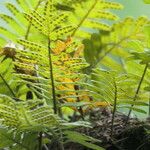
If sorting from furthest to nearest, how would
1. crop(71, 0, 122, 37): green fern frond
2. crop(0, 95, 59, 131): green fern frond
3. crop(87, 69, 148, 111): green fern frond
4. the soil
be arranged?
1. crop(71, 0, 122, 37): green fern frond
2. the soil
3. crop(87, 69, 148, 111): green fern frond
4. crop(0, 95, 59, 131): green fern frond

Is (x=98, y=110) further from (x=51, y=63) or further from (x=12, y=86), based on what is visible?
(x=51, y=63)

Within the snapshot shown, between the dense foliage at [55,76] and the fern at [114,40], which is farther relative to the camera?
the fern at [114,40]

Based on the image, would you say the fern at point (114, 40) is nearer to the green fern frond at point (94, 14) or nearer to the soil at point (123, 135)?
the green fern frond at point (94, 14)

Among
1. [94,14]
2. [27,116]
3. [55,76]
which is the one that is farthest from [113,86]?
[94,14]

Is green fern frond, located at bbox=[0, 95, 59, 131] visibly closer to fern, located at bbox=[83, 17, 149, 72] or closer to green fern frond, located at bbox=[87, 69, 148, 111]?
green fern frond, located at bbox=[87, 69, 148, 111]

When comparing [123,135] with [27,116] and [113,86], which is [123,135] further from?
[27,116]

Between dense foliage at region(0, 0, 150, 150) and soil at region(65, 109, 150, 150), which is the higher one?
dense foliage at region(0, 0, 150, 150)

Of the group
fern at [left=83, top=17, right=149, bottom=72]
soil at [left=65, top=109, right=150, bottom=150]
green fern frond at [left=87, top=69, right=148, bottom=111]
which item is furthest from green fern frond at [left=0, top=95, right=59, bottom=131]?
fern at [left=83, top=17, right=149, bottom=72]

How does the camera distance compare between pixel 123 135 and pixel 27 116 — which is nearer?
pixel 27 116

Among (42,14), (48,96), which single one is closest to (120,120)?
(48,96)

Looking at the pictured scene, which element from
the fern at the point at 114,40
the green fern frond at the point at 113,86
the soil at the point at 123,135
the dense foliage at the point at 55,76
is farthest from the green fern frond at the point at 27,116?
the fern at the point at 114,40

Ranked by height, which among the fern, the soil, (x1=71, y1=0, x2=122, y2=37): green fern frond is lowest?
the soil

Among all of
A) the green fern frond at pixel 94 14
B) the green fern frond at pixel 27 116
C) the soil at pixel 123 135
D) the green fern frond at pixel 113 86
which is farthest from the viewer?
the green fern frond at pixel 94 14
